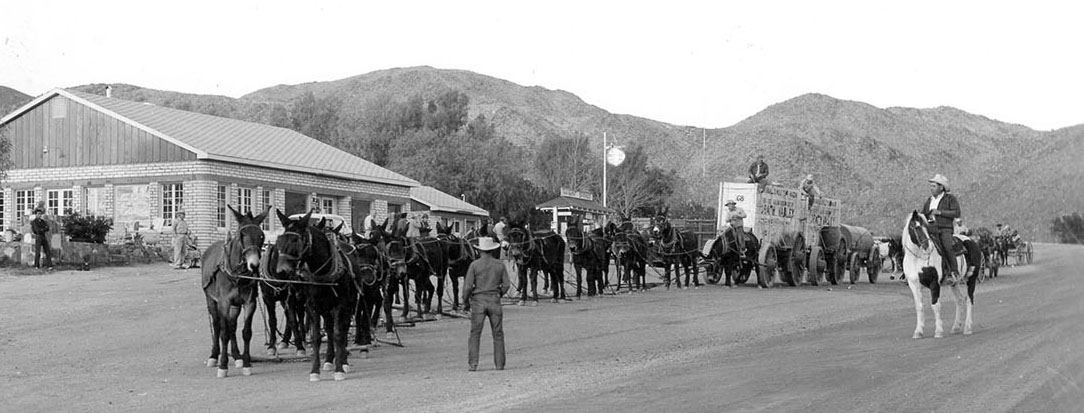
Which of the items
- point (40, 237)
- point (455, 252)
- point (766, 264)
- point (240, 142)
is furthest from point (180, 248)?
point (766, 264)

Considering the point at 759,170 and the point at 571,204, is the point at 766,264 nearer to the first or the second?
the point at 759,170

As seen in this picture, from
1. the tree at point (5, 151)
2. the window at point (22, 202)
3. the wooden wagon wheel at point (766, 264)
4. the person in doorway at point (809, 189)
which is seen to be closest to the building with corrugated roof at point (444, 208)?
the window at point (22, 202)

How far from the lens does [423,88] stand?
7721 inches

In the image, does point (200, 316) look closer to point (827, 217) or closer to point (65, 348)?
point (65, 348)

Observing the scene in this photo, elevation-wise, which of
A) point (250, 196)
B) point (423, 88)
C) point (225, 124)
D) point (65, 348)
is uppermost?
point (423, 88)

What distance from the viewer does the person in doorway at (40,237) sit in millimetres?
27578

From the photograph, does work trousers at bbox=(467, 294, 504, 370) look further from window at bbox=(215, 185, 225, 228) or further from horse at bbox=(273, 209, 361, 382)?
window at bbox=(215, 185, 225, 228)

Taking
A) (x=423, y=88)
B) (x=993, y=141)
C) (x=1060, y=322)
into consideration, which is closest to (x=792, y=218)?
(x=1060, y=322)

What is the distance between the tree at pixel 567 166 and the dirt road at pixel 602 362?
178 ft

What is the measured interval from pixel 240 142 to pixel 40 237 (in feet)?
38.1

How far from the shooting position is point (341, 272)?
41.6ft

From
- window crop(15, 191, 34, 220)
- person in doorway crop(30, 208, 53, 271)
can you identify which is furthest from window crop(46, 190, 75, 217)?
person in doorway crop(30, 208, 53, 271)

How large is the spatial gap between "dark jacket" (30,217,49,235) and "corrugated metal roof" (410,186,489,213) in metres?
24.2

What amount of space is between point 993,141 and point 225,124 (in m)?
125
